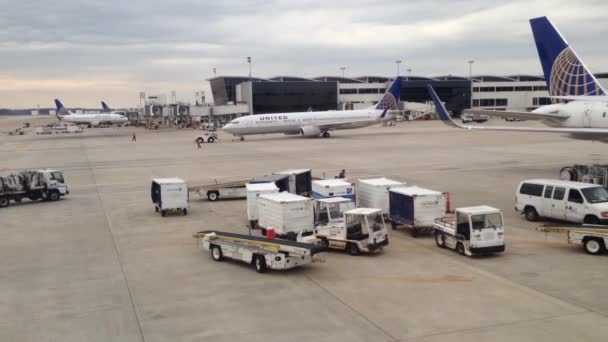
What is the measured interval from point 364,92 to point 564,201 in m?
130

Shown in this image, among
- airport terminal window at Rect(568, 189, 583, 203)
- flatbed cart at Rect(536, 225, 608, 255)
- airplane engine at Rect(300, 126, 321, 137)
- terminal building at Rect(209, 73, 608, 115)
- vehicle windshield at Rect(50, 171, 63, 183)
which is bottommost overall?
flatbed cart at Rect(536, 225, 608, 255)

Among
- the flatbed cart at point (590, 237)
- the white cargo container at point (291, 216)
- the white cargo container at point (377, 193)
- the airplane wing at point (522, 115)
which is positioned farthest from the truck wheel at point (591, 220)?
the airplane wing at point (522, 115)

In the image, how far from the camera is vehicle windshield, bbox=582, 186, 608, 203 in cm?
2320

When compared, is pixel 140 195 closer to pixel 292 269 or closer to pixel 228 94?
pixel 292 269

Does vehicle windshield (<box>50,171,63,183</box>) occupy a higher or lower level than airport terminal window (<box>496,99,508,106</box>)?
lower

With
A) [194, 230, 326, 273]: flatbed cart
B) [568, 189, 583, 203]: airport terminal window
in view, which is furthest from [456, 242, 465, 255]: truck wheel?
[568, 189, 583, 203]: airport terminal window

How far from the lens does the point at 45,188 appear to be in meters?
34.7

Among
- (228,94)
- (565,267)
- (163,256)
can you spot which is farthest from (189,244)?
(228,94)

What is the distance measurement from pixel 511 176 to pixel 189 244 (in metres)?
25.9

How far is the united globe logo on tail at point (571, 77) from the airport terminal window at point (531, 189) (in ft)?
59.8

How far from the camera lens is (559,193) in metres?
24.4

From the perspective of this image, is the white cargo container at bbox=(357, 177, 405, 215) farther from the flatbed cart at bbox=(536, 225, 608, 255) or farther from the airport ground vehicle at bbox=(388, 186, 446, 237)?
the flatbed cart at bbox=(536, 225, 608, 255)

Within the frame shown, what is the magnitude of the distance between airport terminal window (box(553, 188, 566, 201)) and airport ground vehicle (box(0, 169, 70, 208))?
28.5m

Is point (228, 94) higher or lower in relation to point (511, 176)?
higher
